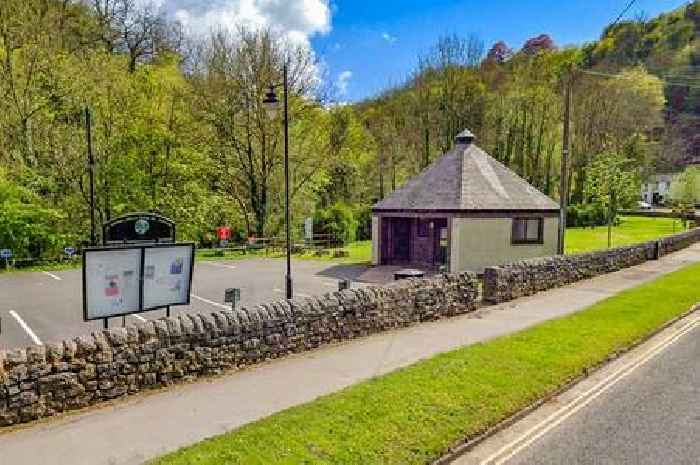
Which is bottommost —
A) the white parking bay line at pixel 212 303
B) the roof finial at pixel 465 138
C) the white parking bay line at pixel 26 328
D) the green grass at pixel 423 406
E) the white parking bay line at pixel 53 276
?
the white parking bay line at pixel 53 276

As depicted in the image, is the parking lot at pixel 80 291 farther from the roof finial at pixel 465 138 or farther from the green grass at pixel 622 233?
the green grass at pixel 622 233

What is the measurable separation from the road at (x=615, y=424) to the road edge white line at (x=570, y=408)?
13 mm

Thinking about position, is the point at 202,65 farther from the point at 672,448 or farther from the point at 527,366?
the point at 672,448

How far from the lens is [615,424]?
27.2 feet

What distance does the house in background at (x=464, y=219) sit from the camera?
80.8 feet

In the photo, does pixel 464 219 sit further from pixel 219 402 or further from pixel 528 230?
pixel 219 402

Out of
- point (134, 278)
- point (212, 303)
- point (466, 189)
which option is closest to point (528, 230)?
point (466, 189)

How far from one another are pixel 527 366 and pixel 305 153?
32559mm

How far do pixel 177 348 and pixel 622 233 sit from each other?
154ft

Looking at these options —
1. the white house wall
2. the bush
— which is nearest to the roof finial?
the white house wall

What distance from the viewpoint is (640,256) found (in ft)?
93.7

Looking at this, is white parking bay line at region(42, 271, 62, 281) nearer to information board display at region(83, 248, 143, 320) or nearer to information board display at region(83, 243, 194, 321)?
information board display at region(83, 243, 194, 321)

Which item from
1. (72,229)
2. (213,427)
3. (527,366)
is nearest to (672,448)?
(527,366)

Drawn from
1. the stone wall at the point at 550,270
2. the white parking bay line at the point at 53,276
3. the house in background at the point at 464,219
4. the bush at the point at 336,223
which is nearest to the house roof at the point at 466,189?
the house in background at the point at 464,219
